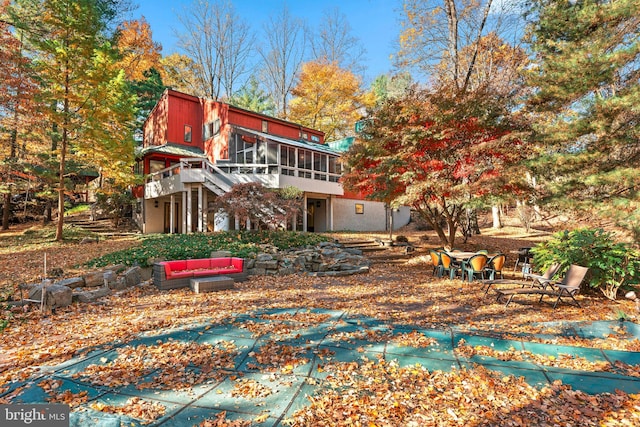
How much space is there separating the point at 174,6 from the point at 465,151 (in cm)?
2764

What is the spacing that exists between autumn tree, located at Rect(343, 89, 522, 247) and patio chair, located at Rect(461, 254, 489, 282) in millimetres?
1765

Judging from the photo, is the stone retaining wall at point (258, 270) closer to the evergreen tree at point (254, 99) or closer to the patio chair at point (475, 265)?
the patio chair at point (475, 265)

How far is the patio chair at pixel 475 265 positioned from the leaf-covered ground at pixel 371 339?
1.28ft

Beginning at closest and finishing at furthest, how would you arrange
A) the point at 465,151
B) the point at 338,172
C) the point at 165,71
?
the point at 465,151
the point at 338,172
the point at 165,71

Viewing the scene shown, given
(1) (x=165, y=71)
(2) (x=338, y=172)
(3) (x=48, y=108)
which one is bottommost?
(2) (x=338, y=172)

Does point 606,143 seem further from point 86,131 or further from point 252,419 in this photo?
point 86,131

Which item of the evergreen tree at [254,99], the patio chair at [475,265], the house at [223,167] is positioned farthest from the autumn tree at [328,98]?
the patio chair at [475,265]

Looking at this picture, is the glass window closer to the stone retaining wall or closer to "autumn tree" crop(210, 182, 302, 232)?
"autumn tree" crop(210, 182, 302, 232)

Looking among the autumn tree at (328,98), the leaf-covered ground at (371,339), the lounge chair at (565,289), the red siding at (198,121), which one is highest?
the autumn tree at (328,98)

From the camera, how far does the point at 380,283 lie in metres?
8.87

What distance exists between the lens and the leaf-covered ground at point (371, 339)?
115 inches

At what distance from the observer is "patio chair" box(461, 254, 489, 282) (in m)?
8.56

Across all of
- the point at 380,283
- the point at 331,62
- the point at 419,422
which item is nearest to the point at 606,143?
the point at 380,283

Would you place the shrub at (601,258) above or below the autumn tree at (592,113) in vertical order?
below
